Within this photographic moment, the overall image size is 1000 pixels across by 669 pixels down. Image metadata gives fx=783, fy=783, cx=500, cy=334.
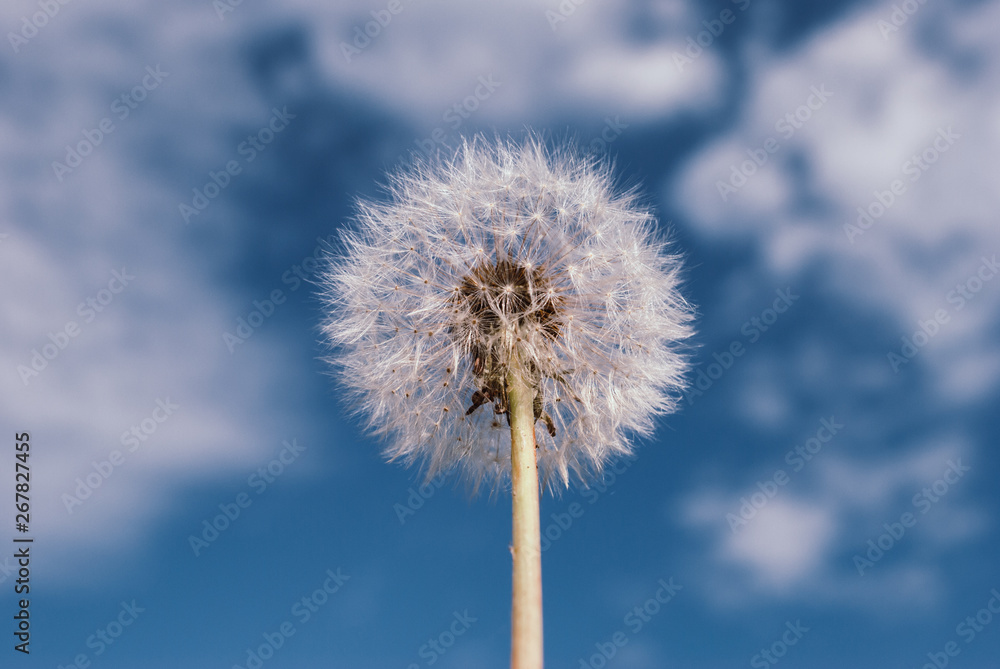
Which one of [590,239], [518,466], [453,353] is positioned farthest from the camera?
[590,239]

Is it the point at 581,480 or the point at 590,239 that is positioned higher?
the point at 590,239

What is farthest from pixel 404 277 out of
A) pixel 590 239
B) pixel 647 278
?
pixel 647 278

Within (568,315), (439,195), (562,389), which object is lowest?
(562,389)

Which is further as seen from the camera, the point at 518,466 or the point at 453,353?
the point at 453,353

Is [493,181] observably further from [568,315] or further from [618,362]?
[618,362]

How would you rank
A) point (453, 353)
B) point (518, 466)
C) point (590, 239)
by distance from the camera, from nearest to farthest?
point (518, 466) < point (453, 353) < point (590, 239)

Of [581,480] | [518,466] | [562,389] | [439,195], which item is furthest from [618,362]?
[439,195]

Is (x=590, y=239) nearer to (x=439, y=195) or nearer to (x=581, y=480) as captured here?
(x=439, y=195)
